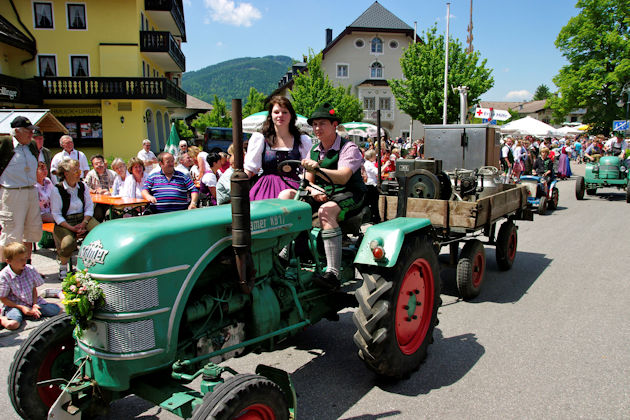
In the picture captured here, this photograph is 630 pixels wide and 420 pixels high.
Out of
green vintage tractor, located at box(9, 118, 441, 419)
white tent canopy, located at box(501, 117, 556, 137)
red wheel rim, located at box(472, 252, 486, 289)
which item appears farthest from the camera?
white tent canopy, located at box(501, 117, 556, 137)

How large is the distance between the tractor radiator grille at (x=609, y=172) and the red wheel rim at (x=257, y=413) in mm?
15087

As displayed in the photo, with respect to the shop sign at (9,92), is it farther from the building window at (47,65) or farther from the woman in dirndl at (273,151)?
the woman in dirndl at (273,151)

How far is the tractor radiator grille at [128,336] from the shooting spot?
2393mm

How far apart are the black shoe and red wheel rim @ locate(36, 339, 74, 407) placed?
5.60ft

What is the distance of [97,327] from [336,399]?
1.75 meters

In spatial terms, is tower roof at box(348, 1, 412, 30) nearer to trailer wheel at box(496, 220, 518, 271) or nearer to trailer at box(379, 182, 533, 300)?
trailer wheel at box(496, 220, 518, 271)

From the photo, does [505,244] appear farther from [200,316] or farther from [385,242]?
[200,316]

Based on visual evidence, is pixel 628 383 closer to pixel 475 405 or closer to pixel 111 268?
pixel 475 405

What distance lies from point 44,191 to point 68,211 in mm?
1116

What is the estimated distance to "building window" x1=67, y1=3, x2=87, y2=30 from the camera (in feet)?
77.8

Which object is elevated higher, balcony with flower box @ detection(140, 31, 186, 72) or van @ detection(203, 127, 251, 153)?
balcony with flower box @ detection(140, 31, 186, 72)

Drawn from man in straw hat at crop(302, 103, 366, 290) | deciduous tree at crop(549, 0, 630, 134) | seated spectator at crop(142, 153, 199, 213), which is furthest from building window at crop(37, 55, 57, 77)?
deciduous tree at crop(549, 0, 630, 134)

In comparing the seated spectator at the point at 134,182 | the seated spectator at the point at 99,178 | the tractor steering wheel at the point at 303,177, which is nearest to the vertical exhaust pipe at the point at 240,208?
the tractor steering wheel at the point at 303,177

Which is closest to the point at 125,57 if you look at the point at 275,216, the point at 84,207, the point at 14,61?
the point at 14,61
